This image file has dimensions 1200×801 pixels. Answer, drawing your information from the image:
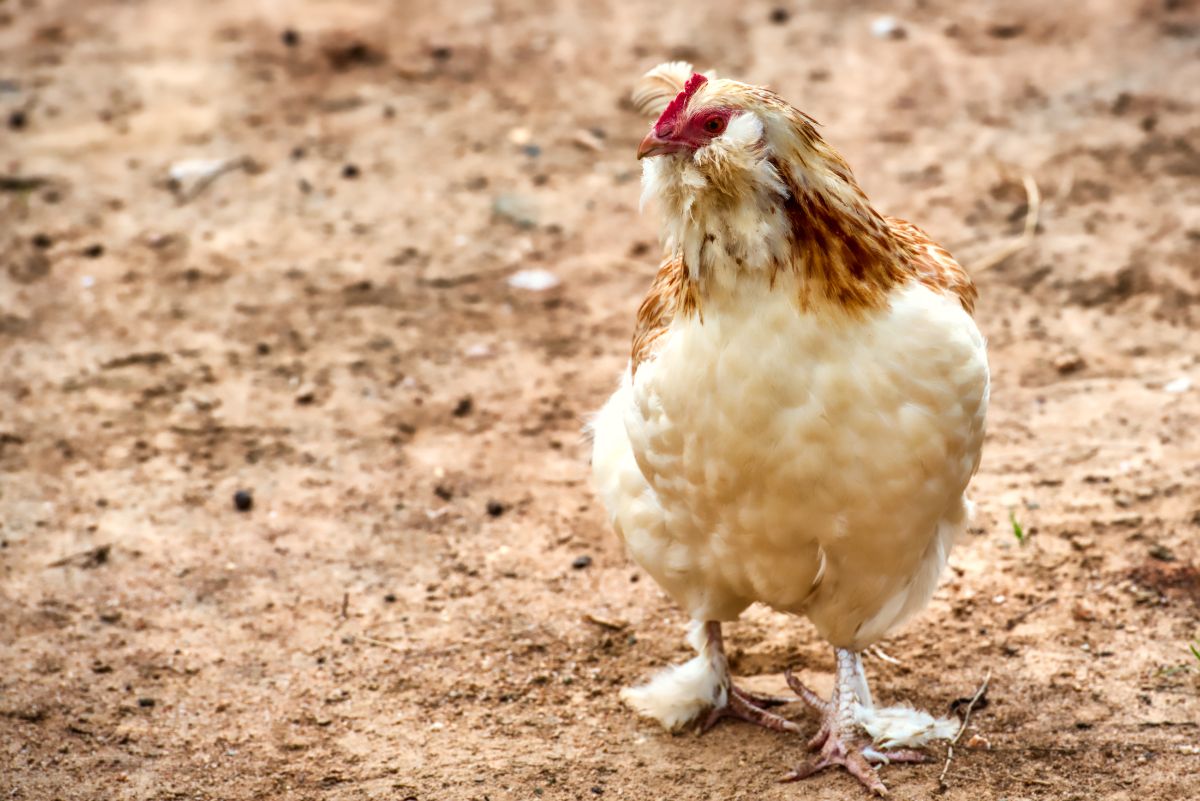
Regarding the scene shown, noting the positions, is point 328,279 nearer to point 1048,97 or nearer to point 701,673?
point 701,673

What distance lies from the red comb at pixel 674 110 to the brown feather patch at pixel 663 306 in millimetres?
359

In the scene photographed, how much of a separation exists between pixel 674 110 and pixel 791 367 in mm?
639

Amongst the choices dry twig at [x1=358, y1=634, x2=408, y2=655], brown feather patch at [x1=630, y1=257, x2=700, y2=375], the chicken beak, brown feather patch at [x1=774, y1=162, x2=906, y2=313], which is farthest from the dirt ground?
the chicken beak

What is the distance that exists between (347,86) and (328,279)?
1933 mm

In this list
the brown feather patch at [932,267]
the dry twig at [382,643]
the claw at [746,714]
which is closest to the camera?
the brown feather patch at [932,267]

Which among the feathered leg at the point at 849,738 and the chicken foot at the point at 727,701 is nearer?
the feathered leg at the point at 849,738

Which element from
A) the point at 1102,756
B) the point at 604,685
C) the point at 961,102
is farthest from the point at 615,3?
the point at 1102,756

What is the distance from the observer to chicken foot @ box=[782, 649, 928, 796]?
11.9ft

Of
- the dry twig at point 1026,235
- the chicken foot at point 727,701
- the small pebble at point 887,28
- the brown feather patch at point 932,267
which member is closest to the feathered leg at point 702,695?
the chicken foot at point 727,701

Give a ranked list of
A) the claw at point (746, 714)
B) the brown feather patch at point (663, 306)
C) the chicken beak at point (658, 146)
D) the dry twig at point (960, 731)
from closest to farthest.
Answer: the chicken beak at point (658, 146) < the brown feather patch at point (663, 306) < the dry twig at point (960, 731) < the claw at point (746, 714)

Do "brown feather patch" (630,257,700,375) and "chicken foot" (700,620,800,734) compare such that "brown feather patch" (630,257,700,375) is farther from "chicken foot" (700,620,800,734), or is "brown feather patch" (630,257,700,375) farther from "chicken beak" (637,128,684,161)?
"chicken foot" (700,620,800,734)

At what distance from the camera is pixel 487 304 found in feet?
20.1

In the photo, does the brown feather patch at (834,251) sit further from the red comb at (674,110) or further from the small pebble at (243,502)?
the small pebble at (243,502)

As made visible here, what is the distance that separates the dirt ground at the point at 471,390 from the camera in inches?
154
